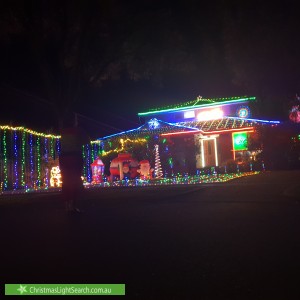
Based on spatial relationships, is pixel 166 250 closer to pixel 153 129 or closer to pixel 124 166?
pixel 124 166

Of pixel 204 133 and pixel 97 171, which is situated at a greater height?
pixel 204 133

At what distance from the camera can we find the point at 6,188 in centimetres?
1770

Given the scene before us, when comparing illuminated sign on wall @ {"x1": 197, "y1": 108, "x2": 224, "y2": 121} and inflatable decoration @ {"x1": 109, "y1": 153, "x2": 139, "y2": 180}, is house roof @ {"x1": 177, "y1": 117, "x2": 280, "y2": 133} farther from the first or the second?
inflatable decoration @ {"x1": 109, "y1": 153, "x2": 139, "y2": 180}

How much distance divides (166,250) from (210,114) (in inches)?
1045

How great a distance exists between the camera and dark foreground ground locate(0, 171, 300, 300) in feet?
11.4

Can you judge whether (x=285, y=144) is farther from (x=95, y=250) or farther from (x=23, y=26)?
(x=95, y=250)

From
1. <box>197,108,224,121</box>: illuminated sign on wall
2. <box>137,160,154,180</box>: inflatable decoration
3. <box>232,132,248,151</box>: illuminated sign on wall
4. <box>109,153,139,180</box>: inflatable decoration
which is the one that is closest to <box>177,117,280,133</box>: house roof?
<box>232,132,248,151</box>: illuminated sign on wall

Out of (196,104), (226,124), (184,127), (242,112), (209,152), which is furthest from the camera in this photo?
(196,104)

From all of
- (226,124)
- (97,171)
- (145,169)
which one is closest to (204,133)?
(226,124)

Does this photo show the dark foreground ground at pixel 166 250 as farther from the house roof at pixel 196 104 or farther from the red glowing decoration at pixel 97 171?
the house roof at pixel 196 104

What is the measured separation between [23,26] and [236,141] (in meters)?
17.4

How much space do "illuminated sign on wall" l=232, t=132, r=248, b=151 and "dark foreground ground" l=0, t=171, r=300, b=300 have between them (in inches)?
734

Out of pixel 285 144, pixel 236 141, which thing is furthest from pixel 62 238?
pixel 236 141

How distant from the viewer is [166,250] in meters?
4.56
